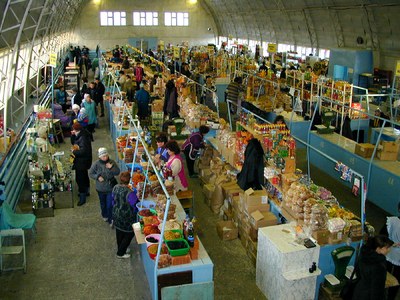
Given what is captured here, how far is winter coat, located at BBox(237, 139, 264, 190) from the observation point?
7742mm

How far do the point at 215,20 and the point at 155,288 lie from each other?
4142 cm

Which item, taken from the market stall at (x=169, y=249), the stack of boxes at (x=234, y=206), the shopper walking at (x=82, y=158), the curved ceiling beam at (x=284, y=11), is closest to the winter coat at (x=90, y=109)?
the shopper walking at (x=82, y=158)

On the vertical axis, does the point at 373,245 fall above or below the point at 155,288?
above

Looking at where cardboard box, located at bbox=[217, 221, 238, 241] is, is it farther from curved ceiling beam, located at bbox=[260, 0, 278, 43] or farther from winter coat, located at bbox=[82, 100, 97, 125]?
curved ceiling beam, located at bbox=[260, 0, 278, 43]

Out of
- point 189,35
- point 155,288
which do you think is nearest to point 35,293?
point 155,288

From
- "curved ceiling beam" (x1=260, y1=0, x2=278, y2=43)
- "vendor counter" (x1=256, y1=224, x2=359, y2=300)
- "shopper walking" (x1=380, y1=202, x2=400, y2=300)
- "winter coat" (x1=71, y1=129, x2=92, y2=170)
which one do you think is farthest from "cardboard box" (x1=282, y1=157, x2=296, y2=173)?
"curved ceiling beam" (x1=260, y1=0, x2=278, y2=43)

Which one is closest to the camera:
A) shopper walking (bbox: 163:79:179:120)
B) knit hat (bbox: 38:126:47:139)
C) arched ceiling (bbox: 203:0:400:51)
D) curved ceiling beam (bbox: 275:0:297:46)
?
knit hat (bbox: 38:126:47:139)

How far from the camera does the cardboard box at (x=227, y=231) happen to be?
8.10 meters

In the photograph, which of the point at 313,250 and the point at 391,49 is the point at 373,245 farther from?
the point at 391,49

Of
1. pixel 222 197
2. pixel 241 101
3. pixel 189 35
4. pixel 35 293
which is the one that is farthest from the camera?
pixel 189 35

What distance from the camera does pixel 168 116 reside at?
559 inches

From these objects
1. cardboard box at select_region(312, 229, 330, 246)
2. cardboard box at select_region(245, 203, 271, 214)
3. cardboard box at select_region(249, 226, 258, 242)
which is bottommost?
cardboard box at select_region(249, 226, 258, 242)

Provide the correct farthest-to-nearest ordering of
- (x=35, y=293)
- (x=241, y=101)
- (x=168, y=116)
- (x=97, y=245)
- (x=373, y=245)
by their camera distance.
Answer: (x=241, y=101) < (x=168, y=116) < (x=97, y=245) < (x=35, y=293) < (x=373, y=245)

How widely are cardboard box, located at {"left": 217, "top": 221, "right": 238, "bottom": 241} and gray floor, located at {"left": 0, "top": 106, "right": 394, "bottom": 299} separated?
0.13 metres
